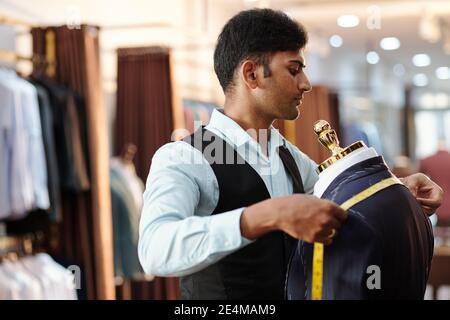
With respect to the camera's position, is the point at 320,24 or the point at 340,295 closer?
the point at 340,295

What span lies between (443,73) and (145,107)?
10438 millimetres

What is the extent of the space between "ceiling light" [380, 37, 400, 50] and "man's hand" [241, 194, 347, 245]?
9564mm

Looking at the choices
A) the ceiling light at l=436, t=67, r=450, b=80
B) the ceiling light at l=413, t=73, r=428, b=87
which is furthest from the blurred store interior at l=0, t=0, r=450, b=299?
the ceiling light at l=413, t=73, r=428, b=87

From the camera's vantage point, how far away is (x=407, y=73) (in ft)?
46.1

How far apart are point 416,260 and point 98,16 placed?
443 centimetres

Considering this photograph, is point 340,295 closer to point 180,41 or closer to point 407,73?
point 180,41

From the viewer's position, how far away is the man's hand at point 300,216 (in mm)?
997

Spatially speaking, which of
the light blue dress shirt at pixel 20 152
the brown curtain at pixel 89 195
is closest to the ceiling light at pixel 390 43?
the brown curtain at pixel 89 195

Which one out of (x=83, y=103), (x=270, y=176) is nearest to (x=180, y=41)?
(x=83, y=103)

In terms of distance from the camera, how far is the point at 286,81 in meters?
1.26

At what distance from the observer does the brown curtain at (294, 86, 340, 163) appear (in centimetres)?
582

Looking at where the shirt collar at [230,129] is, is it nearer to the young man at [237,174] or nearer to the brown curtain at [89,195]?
the young man at [237,174]

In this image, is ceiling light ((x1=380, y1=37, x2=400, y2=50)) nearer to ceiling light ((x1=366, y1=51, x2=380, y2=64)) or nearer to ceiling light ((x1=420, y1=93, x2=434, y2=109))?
ceiling light ((x1=366, y1=51, x2=380, y2=64))

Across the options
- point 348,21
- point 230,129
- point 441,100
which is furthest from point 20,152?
point 441,100
